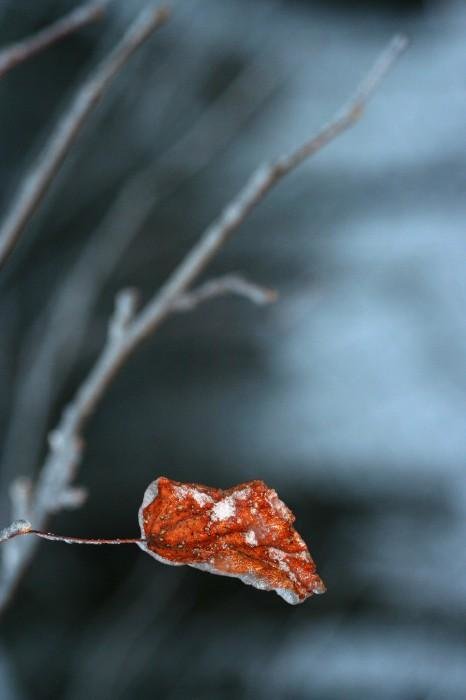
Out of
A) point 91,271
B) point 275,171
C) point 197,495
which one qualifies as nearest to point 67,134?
point 275,171

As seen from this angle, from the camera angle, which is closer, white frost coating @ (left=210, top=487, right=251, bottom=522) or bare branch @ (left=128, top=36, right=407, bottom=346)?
white frost coating @ (left=210, top=487, right=251, bottom=522)

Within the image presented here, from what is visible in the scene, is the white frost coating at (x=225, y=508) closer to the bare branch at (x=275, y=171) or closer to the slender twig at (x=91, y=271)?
the bare branch at (x=275, y=171)

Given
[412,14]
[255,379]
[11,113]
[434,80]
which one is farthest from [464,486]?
[11,113]

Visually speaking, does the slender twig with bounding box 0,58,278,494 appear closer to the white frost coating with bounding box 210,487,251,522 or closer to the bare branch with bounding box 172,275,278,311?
the bare branch with bounding box 172,275,278,311

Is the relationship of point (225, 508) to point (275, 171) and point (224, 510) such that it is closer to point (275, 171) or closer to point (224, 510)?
point (224, 510)

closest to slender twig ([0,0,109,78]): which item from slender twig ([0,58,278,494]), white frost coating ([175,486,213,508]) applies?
white frost coating ([175,486,213,508])

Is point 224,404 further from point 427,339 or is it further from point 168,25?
point 168,25
